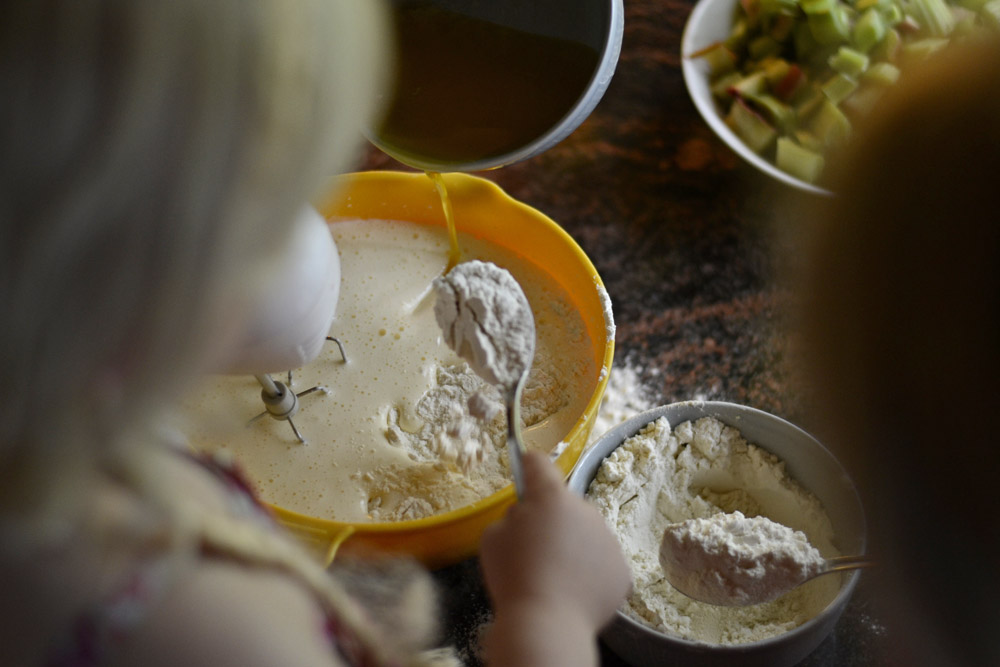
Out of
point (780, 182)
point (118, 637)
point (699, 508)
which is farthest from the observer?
point (780, 182)

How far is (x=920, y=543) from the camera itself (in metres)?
0.24

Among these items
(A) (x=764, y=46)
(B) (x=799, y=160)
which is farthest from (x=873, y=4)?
(B) (x=799, y=160)

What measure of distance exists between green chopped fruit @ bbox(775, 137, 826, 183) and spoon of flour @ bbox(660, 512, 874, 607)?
0.45 m

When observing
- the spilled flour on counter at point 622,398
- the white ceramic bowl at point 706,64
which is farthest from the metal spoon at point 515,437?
the white ceramic bowl at point 706,64

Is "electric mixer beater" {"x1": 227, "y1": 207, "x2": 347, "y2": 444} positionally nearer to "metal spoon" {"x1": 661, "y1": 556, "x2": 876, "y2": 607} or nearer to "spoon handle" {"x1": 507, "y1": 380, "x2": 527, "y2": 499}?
"spoon handle" {"x1": 507, "y1": 380, "x2": 527, "y2": 499}

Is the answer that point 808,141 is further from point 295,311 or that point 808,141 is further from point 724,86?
point 295,311

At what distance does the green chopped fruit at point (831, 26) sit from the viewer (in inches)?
35.7

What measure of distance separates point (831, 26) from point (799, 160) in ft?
0.58

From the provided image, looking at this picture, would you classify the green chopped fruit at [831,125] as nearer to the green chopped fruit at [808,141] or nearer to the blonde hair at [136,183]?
the green chopped fruit at [808,141]

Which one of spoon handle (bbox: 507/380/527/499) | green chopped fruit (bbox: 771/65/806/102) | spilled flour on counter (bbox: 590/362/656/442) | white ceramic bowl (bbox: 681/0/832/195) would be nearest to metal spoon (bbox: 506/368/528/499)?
spoon handle (bbox: 507/380/527/499)

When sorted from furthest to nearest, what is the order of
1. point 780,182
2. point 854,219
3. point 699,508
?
1. point 780,182
2. point 699,508
3. point 854,219

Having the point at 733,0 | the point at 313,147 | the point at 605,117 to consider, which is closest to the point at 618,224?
the point at 605,117

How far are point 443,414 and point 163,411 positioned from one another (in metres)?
0.46

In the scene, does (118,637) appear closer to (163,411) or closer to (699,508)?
(163,411)
